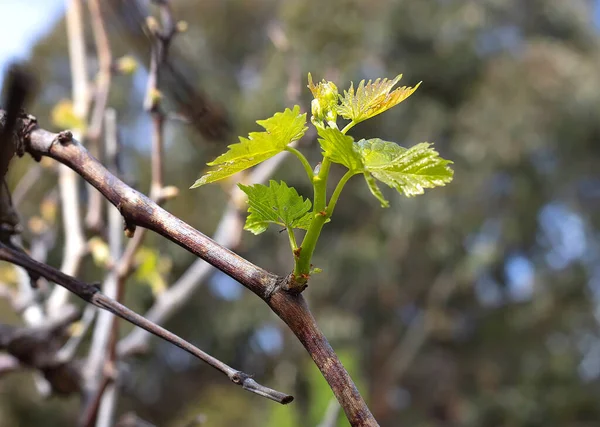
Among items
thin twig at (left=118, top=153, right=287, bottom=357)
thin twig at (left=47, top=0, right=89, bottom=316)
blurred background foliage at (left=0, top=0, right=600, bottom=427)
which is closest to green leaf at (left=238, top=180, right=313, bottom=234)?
thin twig at (left=118, top=153, right=287, bottom=357)

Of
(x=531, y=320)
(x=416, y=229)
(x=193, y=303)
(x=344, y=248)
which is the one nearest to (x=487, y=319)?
(x=531, y=320)

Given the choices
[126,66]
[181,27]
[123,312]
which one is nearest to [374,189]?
[123,312]

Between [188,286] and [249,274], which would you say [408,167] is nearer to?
[249,274]

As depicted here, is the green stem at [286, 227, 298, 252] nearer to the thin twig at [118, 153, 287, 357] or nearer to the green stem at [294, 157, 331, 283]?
the green stem at [294, 157, 331, 283]

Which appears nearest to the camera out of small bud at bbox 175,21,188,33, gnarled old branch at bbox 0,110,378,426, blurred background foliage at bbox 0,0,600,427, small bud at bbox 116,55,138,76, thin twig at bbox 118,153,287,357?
gnarled old branch at bbox 0,110,378,426

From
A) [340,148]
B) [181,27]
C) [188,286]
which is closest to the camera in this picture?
[340,148]

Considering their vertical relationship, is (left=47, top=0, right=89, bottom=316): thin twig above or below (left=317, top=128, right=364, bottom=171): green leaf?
above

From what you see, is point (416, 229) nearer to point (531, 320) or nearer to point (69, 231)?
point (531, 320)

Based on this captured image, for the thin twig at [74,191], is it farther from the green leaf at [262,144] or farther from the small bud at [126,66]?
the green leaf at [262,144]
